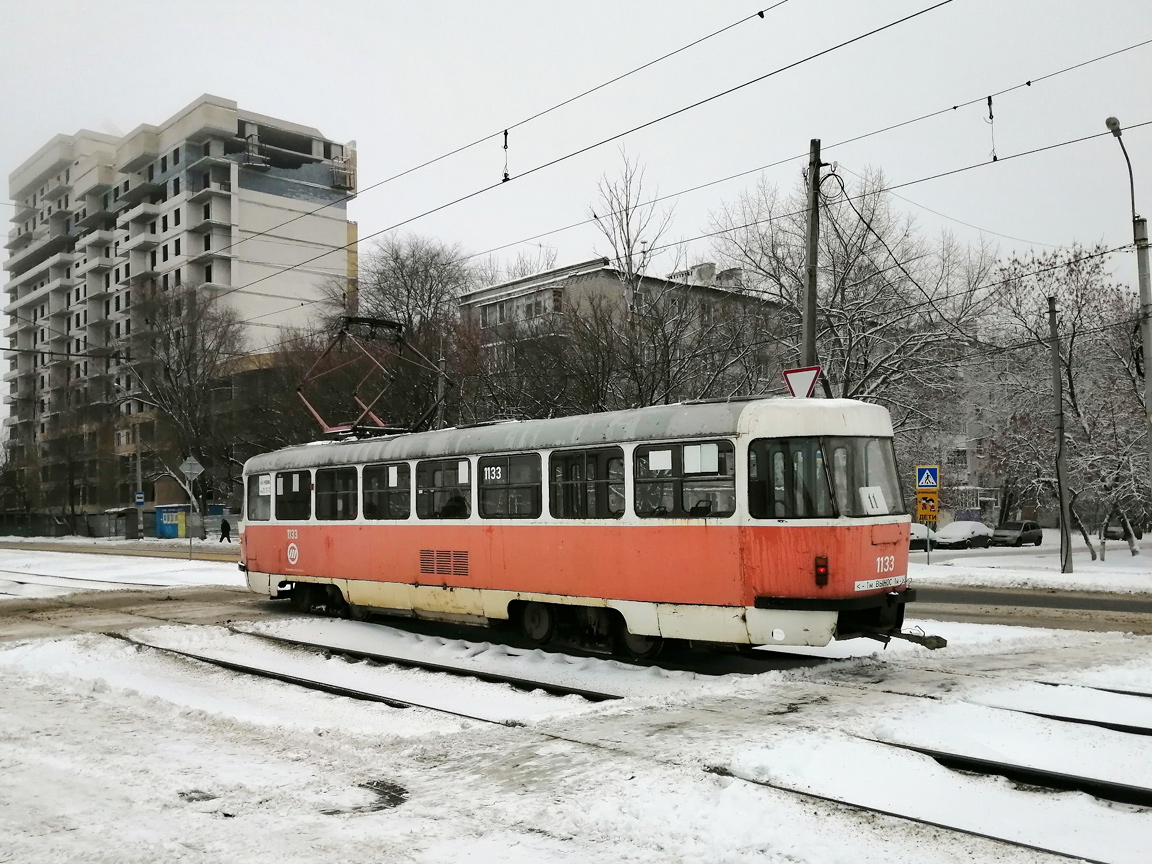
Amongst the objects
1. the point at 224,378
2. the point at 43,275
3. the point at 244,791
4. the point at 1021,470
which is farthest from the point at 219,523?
the point at 43,275

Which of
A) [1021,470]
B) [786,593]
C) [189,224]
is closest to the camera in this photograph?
[786,593]

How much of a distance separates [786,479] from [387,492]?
6741 millimetres

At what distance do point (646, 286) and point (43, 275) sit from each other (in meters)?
97.6

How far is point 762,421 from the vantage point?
9.64m

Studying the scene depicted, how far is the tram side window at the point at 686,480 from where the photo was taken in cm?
979

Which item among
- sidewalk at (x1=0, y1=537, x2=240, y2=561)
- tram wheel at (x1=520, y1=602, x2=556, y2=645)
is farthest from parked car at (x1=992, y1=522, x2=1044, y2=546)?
tram wheel at (x1=520, y1=602, x2=556, y2=645)

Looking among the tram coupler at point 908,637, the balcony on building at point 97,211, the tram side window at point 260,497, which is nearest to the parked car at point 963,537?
the tram side window at point 260,497

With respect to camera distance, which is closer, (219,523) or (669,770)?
(669,770)

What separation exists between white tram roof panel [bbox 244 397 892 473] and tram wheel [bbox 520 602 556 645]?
1.95m

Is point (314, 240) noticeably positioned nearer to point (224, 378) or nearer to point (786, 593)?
point (224, 378)

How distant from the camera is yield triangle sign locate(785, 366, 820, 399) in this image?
41.1 feet

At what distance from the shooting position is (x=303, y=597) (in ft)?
54.2

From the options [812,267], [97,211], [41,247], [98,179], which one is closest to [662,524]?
[812,267]

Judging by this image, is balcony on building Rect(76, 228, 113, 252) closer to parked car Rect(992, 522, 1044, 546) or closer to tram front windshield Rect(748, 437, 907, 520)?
parked car Rect(992, 522, 1044, 546)
